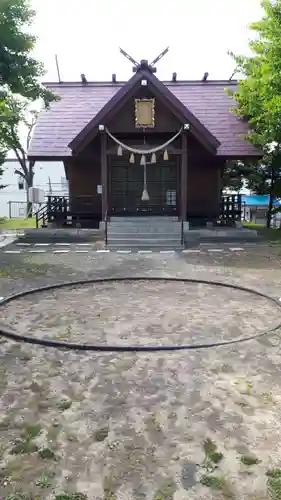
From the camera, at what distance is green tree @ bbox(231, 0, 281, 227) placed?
12641 millimetres

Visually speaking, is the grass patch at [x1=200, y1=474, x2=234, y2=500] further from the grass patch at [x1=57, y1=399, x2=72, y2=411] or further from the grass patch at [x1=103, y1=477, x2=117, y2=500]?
the grass patch at [x1=57, y1=399, x2=72, y2=411]

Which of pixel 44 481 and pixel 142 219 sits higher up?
pixel 142 219

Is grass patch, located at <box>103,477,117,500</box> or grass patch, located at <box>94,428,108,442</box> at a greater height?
grass patch, located at <box>94,428,108,442</box>

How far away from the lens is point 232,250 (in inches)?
468

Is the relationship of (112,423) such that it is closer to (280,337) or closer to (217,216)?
(280,337)

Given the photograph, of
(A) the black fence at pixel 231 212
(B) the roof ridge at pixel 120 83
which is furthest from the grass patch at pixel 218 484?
(B) the roof ridge at pixel 120 83

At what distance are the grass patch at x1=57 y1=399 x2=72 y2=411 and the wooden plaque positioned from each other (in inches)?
504

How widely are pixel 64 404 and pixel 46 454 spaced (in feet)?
2.06

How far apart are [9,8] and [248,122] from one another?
408 inches

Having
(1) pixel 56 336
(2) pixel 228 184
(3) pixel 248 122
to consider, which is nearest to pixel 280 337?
(1) pixel 56 336

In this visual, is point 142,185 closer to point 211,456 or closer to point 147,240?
point 147,240

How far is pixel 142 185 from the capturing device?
55.6 ft

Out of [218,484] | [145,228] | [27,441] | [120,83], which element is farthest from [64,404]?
[120,83]

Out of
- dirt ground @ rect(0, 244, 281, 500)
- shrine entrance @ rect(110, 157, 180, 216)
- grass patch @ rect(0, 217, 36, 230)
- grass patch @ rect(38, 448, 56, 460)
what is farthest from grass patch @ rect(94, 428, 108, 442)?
grass patch @ rect(0, 217, 36, 230)
